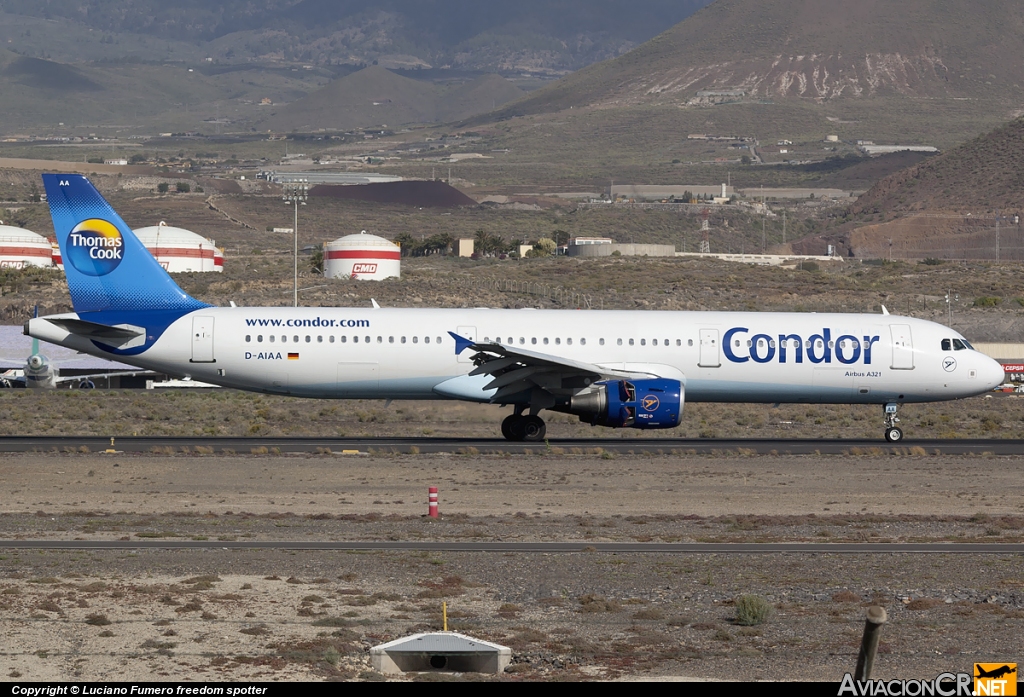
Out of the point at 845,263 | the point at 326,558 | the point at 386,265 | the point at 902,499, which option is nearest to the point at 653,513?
the point at 902,499

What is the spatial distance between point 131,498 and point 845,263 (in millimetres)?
107513

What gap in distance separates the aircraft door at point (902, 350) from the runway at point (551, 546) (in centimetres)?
1600

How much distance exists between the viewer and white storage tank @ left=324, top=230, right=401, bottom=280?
100625 mm

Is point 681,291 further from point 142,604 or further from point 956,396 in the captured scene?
point 142,604

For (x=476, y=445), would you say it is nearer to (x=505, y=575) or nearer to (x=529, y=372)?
(x=529, y=372)

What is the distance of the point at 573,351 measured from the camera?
35.5 m

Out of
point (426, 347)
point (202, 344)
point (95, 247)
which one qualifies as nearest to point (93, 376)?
point (95, 247)

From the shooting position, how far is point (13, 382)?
217 ft

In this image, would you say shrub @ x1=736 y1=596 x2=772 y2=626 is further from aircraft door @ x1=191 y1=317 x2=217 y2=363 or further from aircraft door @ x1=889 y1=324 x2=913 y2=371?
aircraft door @ x1=889 y1=324 x2=913 y2=371

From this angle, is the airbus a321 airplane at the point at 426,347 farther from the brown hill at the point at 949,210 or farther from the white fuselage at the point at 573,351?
the brown hill at the point at 949,210

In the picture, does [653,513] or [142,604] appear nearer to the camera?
[142,604]

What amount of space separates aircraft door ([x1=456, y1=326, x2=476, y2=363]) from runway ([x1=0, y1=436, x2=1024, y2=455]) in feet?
7.13

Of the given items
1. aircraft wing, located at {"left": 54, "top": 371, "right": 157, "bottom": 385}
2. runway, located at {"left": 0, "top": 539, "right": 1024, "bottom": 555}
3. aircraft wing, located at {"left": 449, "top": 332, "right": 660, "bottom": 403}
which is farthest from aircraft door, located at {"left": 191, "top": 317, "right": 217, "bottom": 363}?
aircraft wing, located at {"left": 54, "top": 371, "right": 157, "bottom": 385}

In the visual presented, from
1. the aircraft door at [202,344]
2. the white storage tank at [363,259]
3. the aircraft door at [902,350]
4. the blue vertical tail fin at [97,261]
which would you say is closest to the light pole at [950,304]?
the aircraft door at [902,350]
